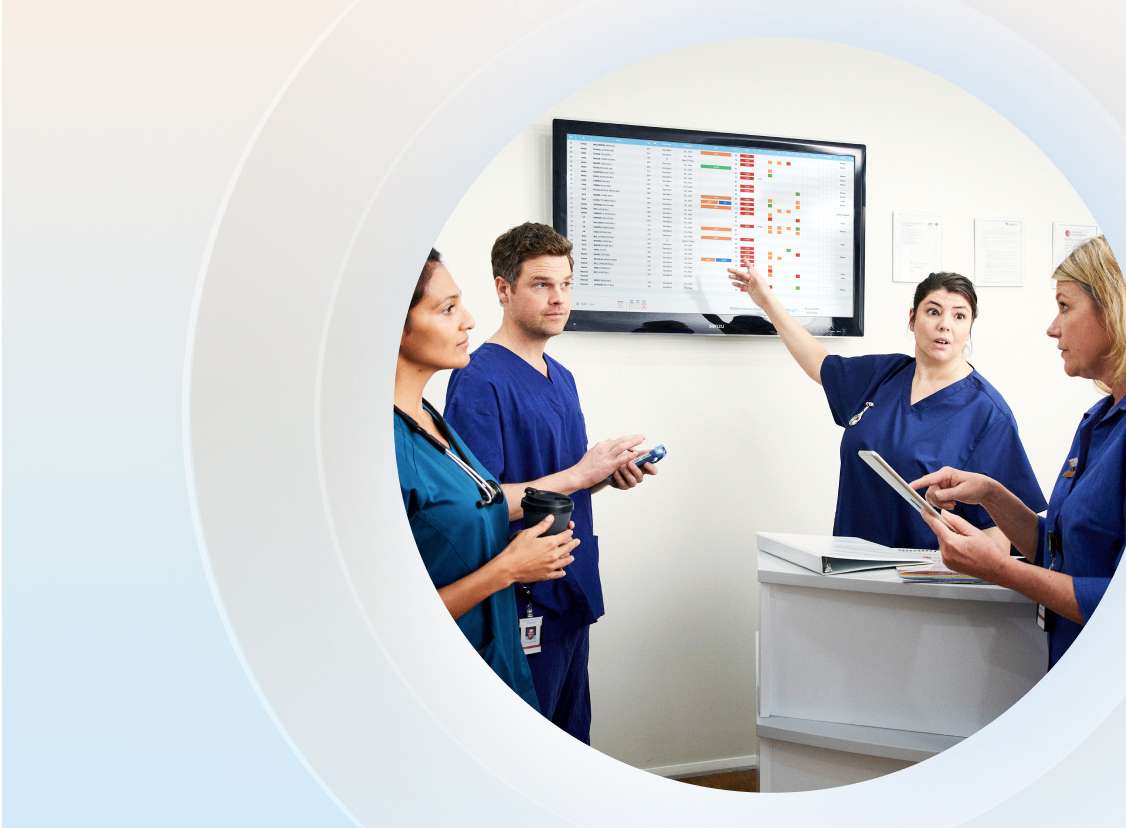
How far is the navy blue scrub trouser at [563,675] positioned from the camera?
198 cm

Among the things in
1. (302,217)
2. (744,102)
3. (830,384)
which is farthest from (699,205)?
(302,217)

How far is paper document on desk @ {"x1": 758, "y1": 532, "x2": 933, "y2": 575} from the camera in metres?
1.60

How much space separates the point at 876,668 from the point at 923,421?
892 mm

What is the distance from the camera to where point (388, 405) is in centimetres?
79

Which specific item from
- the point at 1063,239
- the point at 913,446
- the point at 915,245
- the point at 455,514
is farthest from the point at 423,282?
the point at 1063,239

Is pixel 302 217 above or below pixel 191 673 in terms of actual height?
above

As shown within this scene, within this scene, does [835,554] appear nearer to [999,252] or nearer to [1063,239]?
[999,252]

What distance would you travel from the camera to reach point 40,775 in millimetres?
605

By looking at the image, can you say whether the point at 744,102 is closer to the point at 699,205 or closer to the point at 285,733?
the point at 699,205

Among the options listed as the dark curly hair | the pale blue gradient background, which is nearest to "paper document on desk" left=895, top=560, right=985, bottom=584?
the dark curly hair

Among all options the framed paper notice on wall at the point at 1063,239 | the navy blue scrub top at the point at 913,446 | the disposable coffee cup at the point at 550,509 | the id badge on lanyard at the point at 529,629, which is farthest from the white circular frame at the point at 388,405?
the framed paper notice on wall at the point at 1063,239

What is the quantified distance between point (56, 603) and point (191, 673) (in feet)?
0.33

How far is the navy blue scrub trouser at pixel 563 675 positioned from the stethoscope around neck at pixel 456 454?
0.63 m

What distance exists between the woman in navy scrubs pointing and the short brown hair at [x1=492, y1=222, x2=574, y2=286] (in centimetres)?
105
